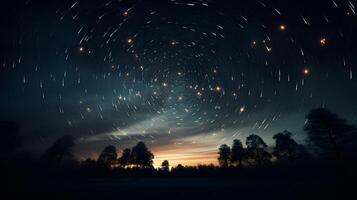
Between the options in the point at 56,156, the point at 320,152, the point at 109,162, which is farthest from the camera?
the point at 109,162

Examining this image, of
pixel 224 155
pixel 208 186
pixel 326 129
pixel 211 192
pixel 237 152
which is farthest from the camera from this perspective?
pixel 224 155

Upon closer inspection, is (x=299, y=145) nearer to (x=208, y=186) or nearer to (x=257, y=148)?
(x=257, y=148)

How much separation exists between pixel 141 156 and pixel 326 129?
5492cm

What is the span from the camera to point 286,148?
137 feet

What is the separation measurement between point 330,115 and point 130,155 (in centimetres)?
6216

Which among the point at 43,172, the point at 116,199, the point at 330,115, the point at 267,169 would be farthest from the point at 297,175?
the point at 43,172

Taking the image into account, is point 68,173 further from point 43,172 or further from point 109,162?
point 109,162

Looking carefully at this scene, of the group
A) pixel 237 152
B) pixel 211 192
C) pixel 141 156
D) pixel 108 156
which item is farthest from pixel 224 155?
pixel 211 192

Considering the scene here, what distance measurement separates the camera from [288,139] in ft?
139

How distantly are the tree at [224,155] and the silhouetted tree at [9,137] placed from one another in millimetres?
50265

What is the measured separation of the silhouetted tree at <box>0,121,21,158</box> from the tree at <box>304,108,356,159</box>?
5408cm

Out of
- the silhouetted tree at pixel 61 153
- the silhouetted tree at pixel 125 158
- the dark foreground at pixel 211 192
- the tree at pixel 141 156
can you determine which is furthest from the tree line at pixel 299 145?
the silhouetted tree at pixel 61 153

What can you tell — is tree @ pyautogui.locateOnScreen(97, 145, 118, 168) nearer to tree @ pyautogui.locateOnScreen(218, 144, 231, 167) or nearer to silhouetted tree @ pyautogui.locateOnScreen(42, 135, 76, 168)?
silhouetted tree @ pyautogui.locateOnScreen(42, 135, 76, 168)

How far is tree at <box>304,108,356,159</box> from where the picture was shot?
28.0m
